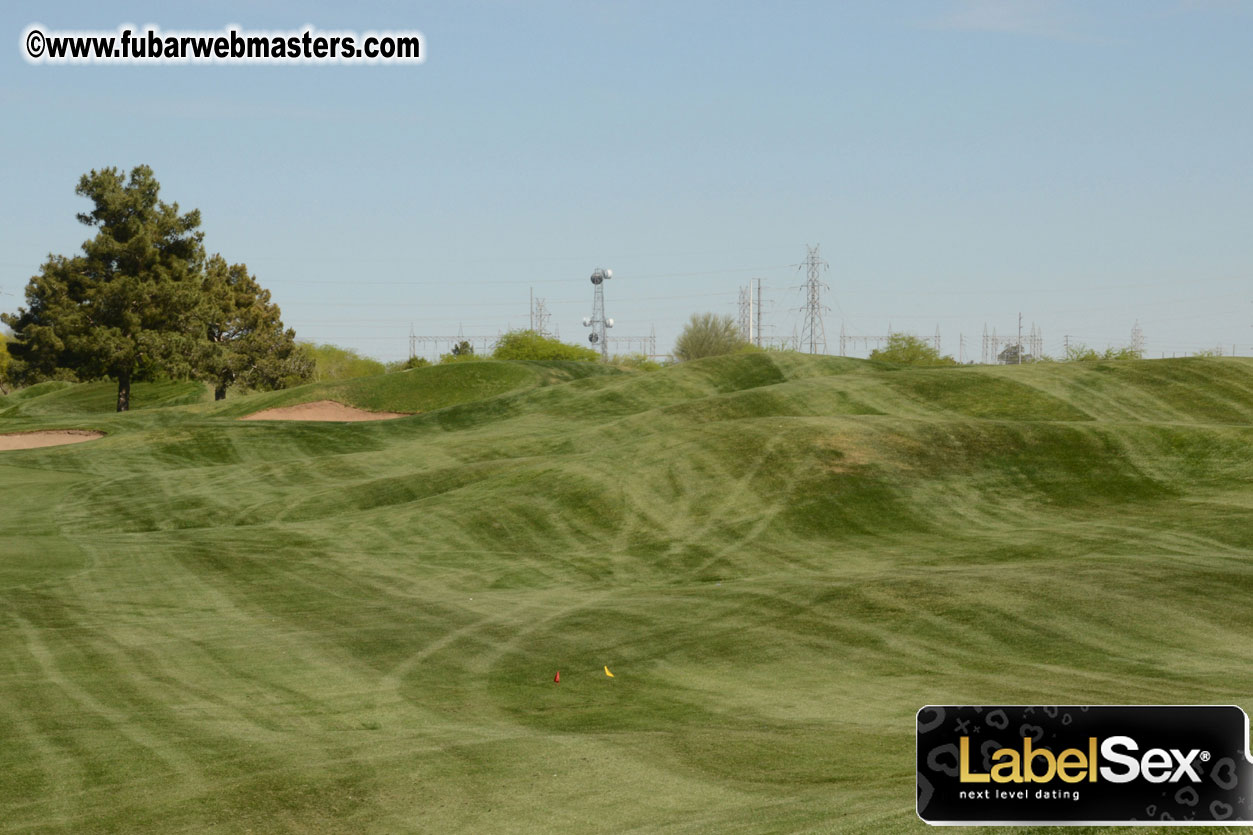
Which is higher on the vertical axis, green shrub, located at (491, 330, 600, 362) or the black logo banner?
green shrub, located at (491, 330, 600, 362)

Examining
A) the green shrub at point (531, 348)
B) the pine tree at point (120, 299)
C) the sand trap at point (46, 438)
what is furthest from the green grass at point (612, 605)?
the green shrub at point (531, 348)

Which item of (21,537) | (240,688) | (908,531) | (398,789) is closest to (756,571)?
(908,531)

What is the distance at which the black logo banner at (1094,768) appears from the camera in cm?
689

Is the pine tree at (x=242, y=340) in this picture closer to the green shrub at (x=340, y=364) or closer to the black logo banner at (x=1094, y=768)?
the green shrub at (x=340, y=364)

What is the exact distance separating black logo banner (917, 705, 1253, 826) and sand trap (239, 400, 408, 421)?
251ft

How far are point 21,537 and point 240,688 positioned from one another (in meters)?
22.3

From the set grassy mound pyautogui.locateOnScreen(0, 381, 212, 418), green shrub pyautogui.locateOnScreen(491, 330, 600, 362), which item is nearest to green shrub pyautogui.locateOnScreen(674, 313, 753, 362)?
green shrub pyautogui.locateOnScreen(491, 330, 600, 362)

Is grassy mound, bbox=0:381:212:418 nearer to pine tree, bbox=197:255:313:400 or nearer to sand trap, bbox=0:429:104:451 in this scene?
pine tree, bbox=197:255:313:400

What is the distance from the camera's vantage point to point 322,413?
8200 cm

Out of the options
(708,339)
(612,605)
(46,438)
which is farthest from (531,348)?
(612,605)

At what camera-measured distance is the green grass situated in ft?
47.5

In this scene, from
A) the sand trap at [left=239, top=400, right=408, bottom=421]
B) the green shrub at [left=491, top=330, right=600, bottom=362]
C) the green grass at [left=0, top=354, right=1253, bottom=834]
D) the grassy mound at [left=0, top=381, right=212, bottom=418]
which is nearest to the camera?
the green grass at [left=0, top=354, right=1253, bottom=834]

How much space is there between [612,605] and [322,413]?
58.5 meters

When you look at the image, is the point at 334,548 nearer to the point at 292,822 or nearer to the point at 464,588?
the point at 464,588
